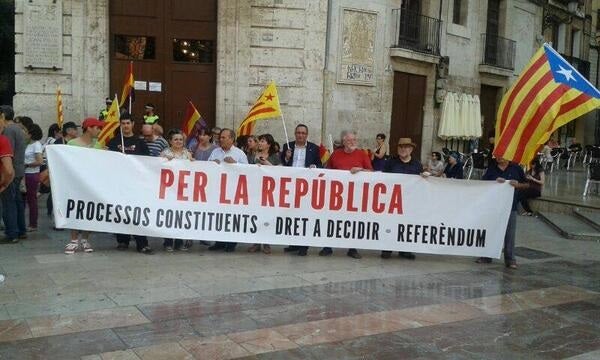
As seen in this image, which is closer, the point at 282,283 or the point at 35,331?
the point at 35,331

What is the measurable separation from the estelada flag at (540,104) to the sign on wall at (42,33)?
10206 mm

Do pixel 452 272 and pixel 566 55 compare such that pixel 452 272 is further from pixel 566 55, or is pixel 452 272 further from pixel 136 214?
pixel 566 55

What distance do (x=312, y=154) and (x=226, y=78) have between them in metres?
6.73

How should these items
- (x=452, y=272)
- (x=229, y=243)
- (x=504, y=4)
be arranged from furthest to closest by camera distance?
(x=504, y=4) < (x=229, y=243) < (x=452, y=272)

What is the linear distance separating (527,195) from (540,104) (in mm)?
4754

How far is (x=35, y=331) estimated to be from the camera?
482 centimetres

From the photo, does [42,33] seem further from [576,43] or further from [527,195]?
[576,43]

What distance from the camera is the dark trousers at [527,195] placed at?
36.1ft

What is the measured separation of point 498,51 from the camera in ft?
68.3

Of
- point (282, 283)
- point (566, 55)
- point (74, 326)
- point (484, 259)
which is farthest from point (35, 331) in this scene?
point (566, 55)

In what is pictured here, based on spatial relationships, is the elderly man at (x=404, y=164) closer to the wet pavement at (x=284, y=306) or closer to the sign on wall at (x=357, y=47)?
the wet pavement at (x=284, y=306)

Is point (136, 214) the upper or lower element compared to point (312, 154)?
lower

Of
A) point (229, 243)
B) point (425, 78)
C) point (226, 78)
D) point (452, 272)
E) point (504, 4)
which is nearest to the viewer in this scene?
point (452, 272)

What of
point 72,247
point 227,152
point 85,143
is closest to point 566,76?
point 227,152
